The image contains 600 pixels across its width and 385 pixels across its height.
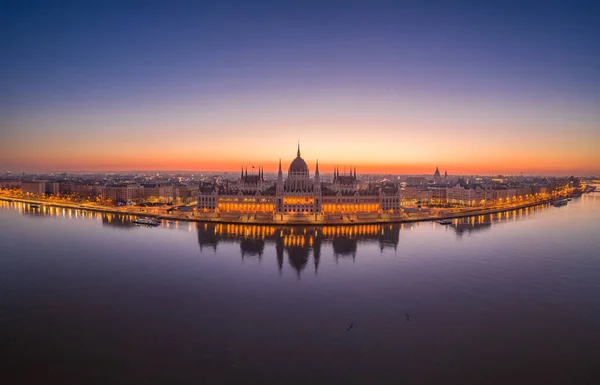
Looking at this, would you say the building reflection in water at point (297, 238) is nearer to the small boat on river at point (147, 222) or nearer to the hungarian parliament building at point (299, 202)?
the small boat on river at point (147, 222)

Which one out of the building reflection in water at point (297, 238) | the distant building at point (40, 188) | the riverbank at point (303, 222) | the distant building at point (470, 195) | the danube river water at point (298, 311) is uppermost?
the distant building at point (40, 188)

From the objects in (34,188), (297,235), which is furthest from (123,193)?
(297,235)

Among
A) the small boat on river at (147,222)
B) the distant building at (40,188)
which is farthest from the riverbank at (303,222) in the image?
the distant building at (40,188)

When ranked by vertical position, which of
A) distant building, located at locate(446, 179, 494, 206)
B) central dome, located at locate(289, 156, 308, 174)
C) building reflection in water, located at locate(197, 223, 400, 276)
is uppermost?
central dome, located at locate(289, 156, 308, 174)

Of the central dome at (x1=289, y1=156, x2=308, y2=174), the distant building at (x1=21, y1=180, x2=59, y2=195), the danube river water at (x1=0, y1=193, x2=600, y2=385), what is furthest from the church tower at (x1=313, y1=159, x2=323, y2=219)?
the distant building at (x1=21, y1=180, x2=59, y2=195)

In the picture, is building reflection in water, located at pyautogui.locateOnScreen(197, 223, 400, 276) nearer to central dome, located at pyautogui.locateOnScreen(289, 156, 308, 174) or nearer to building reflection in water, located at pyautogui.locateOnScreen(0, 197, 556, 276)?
building reflection in water, located at pyautogui.locateOnScreen(0, 197, 556, 276)

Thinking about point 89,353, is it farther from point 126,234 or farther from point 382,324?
point 126,234
